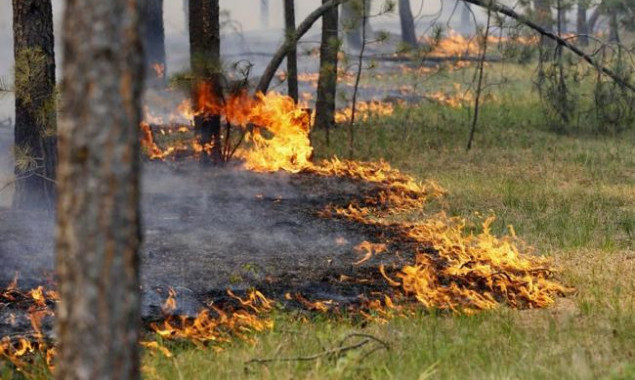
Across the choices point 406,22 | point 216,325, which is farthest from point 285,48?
point 406,22

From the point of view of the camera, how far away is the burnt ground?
22.2 feet

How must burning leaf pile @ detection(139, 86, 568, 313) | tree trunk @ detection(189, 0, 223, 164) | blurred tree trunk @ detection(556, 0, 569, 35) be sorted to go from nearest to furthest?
burning leaf pile @ detection(139, 86, 568, 313), tree trunk @ detection(189, 0, 223, 164), blurred tree trunk @ detection(556, 0, 569, 35)

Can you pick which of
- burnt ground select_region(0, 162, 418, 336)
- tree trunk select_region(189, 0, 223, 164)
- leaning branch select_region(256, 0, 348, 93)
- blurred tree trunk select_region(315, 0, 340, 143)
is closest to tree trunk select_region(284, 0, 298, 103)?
blurred tree trunk select_region(315, 0, 340, 143)

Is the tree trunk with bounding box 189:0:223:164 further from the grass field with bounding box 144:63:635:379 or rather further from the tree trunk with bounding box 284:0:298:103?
the tree trunk with bounding box 284:0:298:103

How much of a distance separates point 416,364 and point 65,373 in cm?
239

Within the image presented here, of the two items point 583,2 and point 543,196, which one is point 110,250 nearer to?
point 543,196

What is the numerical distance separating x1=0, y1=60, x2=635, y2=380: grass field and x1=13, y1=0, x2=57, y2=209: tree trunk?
3.65 m

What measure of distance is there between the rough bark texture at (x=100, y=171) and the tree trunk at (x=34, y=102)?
5.41m

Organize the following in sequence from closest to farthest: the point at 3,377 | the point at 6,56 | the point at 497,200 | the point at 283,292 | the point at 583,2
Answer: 1. the point at 3,377
2. the point at 283,292
3. the point at 497,200
4. the point at 583,2
5. the point at 6,56

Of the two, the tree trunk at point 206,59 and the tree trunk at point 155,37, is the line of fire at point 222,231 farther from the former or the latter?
the tree trunk at point 155,37

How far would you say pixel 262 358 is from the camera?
5152 millimetres

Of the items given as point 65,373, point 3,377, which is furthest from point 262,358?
point 65,373

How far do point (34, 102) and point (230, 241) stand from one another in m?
2.44

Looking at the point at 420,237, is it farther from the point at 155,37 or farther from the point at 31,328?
the point at 155,37
